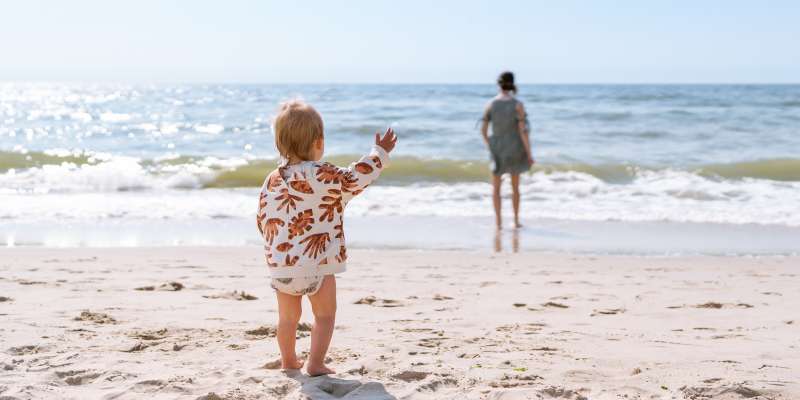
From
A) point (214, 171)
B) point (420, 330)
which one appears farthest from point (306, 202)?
point (214, 171)

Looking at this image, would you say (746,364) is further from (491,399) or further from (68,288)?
(68,288)

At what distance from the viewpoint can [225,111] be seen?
28.9 m

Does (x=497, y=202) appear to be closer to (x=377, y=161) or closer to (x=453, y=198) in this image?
(x=453, y=198)

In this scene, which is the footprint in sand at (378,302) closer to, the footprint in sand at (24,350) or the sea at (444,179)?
the sea at (444,179)

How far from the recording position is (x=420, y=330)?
4215 mm

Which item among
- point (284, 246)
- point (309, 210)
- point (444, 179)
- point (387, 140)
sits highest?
point (387, 140)

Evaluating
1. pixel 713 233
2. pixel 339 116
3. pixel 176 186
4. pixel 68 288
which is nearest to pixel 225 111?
pixel 339 116

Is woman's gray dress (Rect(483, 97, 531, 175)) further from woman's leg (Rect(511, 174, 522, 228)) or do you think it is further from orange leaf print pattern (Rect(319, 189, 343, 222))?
orange leaf print pattern (Rect(319, 189, 343, 222))

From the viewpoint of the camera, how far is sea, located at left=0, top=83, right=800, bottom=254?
26.9 feet

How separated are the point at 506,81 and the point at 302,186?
595 centimetres

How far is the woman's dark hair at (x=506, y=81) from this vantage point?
8930 mm

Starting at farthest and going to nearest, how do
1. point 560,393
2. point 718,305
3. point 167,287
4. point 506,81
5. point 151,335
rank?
point 506,81, point 167,287, point 718,305, point 151,335, point 560,393

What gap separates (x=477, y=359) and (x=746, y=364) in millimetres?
1058

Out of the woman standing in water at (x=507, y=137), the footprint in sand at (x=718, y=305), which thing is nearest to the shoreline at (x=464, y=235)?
the woman standing in water at (x=507, y=137)
